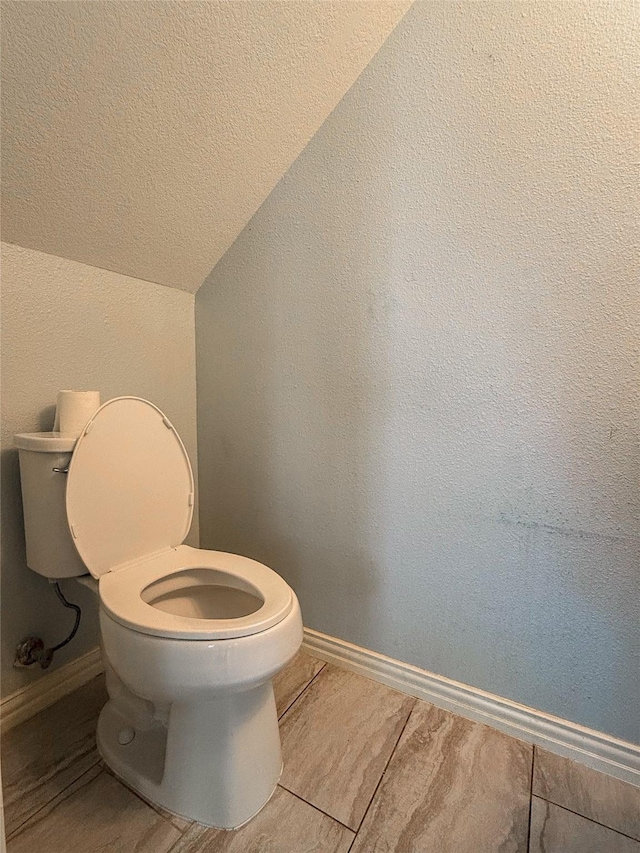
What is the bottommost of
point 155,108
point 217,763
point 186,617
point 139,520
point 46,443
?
point 217,763

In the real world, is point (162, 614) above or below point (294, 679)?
above

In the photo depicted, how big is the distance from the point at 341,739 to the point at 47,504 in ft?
3.01

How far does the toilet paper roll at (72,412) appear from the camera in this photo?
1.01 m

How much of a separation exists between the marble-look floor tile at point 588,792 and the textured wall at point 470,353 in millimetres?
110

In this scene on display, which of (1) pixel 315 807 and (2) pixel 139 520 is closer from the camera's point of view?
(1) pixel 315 807

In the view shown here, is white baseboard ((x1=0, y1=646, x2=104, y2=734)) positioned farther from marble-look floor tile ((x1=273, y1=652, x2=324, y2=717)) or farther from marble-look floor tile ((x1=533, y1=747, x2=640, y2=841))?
marble-look floor tile ((x1=533, y1=747, x2=640, y2=841))

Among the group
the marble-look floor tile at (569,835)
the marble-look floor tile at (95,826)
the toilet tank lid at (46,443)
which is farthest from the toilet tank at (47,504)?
the marble-look floor tile at (569,835)

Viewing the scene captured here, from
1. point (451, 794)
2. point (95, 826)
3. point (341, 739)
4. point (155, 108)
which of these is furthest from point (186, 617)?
point (155, 108)

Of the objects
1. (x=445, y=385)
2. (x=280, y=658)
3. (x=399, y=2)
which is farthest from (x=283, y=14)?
(x=280, y=658)

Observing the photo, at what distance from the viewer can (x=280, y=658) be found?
0.82 meters

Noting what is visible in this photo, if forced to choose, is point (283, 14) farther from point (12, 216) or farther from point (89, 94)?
point (12, 216)

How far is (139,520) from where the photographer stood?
3.63ft

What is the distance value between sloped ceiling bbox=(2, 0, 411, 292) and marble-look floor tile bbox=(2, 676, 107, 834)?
3.95 ft

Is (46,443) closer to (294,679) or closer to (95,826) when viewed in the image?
(95,826)
